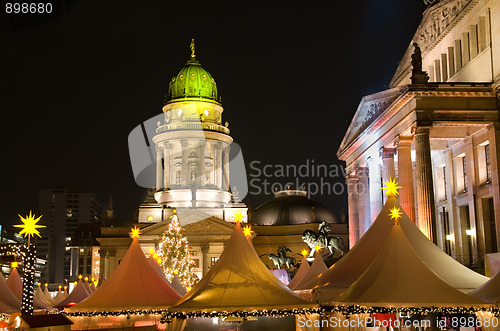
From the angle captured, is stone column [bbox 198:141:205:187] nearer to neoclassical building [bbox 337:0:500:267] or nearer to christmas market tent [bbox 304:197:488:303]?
neoclassical building [bbox 337:0:500:267]

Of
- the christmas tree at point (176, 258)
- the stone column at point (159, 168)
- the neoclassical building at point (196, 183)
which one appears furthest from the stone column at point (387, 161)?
the stone column at point (159, 168)

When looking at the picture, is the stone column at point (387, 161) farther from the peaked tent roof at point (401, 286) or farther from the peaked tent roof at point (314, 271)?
the peaked tent roof at point (401, 286)

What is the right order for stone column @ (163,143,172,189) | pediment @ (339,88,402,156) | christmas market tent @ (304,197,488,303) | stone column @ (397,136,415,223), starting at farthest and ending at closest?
stone column @ (163,143,172,189)
pediment @ (339,88,402,156)
stone column @ (397,136,415,223)
christmas market tent @ (304,197,488,303)

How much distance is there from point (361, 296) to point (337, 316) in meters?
1.96

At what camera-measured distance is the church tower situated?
99625 millimetres

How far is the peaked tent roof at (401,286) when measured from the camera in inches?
805

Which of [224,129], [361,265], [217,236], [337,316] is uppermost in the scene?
[224,129]

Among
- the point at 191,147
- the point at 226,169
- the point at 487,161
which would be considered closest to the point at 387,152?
the point at 487,161

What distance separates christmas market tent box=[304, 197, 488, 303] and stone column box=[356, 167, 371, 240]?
27582 millimetres

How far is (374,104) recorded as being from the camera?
48.3 metres

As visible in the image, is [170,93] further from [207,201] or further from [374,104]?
[374,104]

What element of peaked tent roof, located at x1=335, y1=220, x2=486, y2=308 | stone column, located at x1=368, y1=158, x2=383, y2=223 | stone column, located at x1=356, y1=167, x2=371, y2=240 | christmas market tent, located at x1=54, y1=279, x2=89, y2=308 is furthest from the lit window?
christmas market tent, located at x1=54, y1=279, x2=89, y2=308

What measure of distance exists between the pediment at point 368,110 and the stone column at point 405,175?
2.66 m

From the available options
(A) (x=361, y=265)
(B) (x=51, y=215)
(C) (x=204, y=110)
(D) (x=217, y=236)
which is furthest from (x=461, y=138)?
(B) (x=51, y=215)
